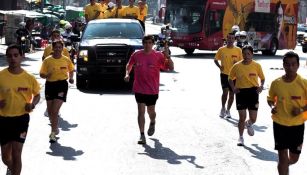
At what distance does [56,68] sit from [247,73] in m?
3.13

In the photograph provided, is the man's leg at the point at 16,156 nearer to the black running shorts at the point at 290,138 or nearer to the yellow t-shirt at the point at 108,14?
the black running shorts at the point at 290,138

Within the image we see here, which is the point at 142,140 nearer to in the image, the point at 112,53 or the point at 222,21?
the point at 112,53

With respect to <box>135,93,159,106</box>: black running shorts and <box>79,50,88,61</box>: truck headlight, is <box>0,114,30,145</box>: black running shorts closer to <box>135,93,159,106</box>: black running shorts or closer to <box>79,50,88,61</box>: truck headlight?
<box>135,93,159,106</box>: black running shorts

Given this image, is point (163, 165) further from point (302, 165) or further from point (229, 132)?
point (229, 132)

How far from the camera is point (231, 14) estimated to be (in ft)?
114

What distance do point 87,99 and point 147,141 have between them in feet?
18.2

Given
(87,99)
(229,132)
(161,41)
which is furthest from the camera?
(161,41)

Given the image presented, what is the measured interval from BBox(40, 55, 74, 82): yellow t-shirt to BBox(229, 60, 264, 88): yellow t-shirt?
275 centimetres

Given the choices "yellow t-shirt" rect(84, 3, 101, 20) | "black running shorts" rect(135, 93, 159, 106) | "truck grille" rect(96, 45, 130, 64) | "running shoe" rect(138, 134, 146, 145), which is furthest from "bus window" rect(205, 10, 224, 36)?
"running shoe" rect(138, 134, 146, 145)

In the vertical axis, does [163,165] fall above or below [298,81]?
below

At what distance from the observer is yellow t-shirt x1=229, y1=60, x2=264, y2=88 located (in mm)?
9961

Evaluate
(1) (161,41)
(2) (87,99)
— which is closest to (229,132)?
(2) (87,99)

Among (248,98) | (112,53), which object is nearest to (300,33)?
(112,53)

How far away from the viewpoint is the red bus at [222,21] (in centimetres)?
3316
